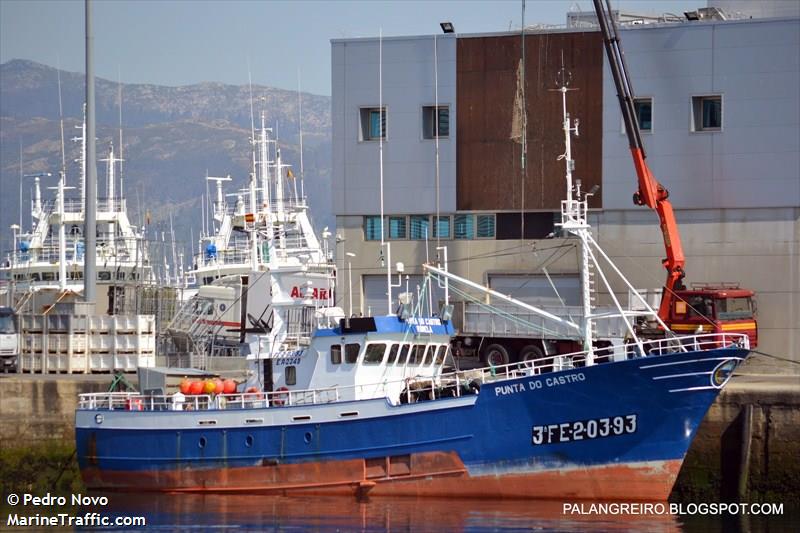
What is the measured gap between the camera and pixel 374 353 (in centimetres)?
2978

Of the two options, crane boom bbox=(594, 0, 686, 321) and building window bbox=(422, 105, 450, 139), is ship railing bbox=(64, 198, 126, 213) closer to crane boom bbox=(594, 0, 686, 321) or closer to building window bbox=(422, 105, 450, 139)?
building window bbox=(422, 105, 450, 139)

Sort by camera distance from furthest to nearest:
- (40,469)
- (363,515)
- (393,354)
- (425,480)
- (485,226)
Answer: (485,226), (40,469), (393,354), (425,480), (363,515)

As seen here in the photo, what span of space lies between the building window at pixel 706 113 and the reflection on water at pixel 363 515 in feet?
44.2

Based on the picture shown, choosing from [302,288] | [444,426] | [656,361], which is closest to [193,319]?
[302,288]

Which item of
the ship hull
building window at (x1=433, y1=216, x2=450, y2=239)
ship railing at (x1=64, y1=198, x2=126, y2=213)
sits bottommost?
the ship hull

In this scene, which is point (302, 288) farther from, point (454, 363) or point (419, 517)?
point (419, 517)

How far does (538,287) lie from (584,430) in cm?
1082

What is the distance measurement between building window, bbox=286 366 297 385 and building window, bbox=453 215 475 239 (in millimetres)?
9056

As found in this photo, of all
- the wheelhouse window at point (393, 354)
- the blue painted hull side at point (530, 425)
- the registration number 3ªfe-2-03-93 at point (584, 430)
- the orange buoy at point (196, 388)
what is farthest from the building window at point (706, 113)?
the orange buoy at point (196, 388)

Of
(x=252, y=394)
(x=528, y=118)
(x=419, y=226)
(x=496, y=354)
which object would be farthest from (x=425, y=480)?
(x=528, y=118)

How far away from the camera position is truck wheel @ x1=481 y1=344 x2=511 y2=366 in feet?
114

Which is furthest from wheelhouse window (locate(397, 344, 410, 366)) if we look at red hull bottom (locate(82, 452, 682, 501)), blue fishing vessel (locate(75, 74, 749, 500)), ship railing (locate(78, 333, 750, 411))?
red hull bottom (locate(82, 452, 682, 501))

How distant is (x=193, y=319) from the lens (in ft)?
146

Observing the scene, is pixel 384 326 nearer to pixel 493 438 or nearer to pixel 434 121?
pixel 493 438
